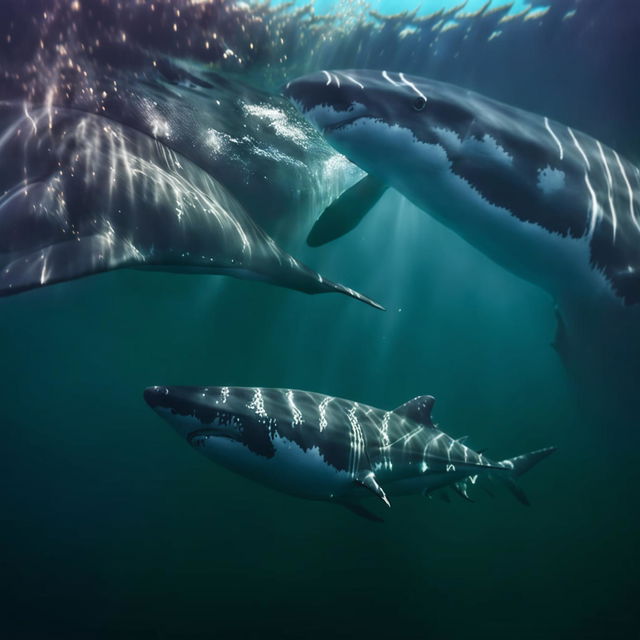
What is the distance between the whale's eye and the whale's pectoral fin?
152 inches

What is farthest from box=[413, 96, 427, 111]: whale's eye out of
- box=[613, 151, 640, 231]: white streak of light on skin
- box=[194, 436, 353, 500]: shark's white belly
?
box=[194, 436, 353, 500]: shark's white belly

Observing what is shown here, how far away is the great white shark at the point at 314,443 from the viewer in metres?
4.09

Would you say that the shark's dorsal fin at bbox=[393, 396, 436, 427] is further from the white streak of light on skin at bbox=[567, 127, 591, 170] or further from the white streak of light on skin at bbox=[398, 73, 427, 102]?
the white streak of light on skin at bbox=[398, 73, 427, 102]

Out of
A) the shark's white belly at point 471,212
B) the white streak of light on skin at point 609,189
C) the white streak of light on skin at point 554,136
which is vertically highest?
the white streak of light on skin at point 554,136

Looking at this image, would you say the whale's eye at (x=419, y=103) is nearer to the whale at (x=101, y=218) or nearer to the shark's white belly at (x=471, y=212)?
the shark's white belly at (x=471, y=212)

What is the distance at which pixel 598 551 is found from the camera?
13.1 metres

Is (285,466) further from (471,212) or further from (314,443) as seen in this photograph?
(471,212)

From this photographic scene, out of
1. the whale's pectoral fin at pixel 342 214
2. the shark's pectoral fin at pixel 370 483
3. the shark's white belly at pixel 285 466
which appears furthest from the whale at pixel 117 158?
the shark's pectoral fin at pixel 370 483

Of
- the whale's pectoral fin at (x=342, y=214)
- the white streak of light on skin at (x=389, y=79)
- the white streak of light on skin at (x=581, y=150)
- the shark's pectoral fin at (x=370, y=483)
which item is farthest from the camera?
the whale's pectoral fin at (x=342, y=214)

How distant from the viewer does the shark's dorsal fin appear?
6.02m

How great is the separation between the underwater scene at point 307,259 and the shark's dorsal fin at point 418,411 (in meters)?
0.05

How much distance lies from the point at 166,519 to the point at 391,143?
15.3 m

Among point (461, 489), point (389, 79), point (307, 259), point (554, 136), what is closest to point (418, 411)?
point (461, 489)

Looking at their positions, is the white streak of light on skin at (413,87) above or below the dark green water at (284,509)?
above
